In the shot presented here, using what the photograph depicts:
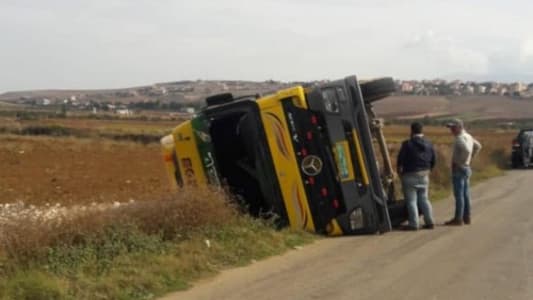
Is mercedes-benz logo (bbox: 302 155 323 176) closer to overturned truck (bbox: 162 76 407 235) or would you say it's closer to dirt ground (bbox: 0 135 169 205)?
overturned truck (bbox: 162 76 407 235)

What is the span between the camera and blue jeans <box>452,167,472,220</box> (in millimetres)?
13156

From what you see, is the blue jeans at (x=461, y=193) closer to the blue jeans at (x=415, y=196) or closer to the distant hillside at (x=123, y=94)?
the blue jeans at (x=415, y=196)

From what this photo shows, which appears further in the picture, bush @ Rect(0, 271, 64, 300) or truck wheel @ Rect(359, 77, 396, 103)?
truck wheel @ Rect(359, 77, 396, 103)

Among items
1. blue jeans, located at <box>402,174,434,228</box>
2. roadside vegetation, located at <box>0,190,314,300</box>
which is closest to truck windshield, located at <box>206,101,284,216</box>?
roadside vegetation, located at <box>0,190,314,300</box>

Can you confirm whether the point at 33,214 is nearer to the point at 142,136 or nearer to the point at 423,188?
the point at 423,188

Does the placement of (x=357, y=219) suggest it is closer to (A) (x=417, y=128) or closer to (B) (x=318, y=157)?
(B) (x=318, y=157)

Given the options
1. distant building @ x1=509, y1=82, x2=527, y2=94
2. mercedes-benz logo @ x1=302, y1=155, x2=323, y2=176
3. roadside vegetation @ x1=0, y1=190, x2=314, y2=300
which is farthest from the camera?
distant building @ x1=509, y1=82, x2=527, y2=94

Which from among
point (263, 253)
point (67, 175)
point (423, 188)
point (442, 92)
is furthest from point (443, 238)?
point (442, 92)

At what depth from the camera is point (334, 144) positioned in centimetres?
1171

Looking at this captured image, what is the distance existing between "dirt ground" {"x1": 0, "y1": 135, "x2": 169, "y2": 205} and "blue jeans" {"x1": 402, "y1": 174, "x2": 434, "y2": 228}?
3788 mm

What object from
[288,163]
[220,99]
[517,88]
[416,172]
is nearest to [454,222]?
[416,172]

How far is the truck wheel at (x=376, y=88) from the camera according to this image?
41.1ft

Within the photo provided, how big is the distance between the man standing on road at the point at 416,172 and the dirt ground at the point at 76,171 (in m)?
3.78

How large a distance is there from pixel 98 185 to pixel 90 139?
125ft
